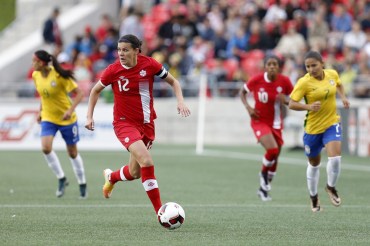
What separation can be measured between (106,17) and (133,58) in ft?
76.2

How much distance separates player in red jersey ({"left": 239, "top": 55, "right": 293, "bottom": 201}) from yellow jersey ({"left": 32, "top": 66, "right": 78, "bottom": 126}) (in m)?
2.95

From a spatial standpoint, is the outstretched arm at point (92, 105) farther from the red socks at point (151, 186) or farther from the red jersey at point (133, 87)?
the red socks at point (151, 186)

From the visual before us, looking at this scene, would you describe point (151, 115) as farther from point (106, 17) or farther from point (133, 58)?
point (106, 17)

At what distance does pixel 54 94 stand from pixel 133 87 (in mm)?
4453

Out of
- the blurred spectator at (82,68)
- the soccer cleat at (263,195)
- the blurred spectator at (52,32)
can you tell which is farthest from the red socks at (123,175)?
the blurred spectator at (52,32)

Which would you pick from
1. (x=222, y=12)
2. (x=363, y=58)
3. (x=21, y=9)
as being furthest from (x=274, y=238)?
(x=21, y=9)

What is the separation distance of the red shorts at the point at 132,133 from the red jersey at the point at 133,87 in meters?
0.07

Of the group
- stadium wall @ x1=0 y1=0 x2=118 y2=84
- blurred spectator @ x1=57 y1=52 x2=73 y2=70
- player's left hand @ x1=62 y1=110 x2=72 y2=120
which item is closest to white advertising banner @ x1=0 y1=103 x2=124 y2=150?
blurred spectator @ x1=57 y1=52 x2=73 y2=70

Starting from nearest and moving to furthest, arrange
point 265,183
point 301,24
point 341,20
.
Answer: point 265,183
point 341,20
point 301,24

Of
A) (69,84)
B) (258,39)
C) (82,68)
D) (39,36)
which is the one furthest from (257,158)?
(39,36)

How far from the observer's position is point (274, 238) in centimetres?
1124

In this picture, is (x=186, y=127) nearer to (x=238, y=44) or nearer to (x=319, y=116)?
(x=238, y=44)

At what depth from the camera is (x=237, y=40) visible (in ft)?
106

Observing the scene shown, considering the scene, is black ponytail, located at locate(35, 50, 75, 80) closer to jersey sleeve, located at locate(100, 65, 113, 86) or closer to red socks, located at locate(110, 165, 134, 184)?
red socks, located at locate(110, 165, 134, 184)
